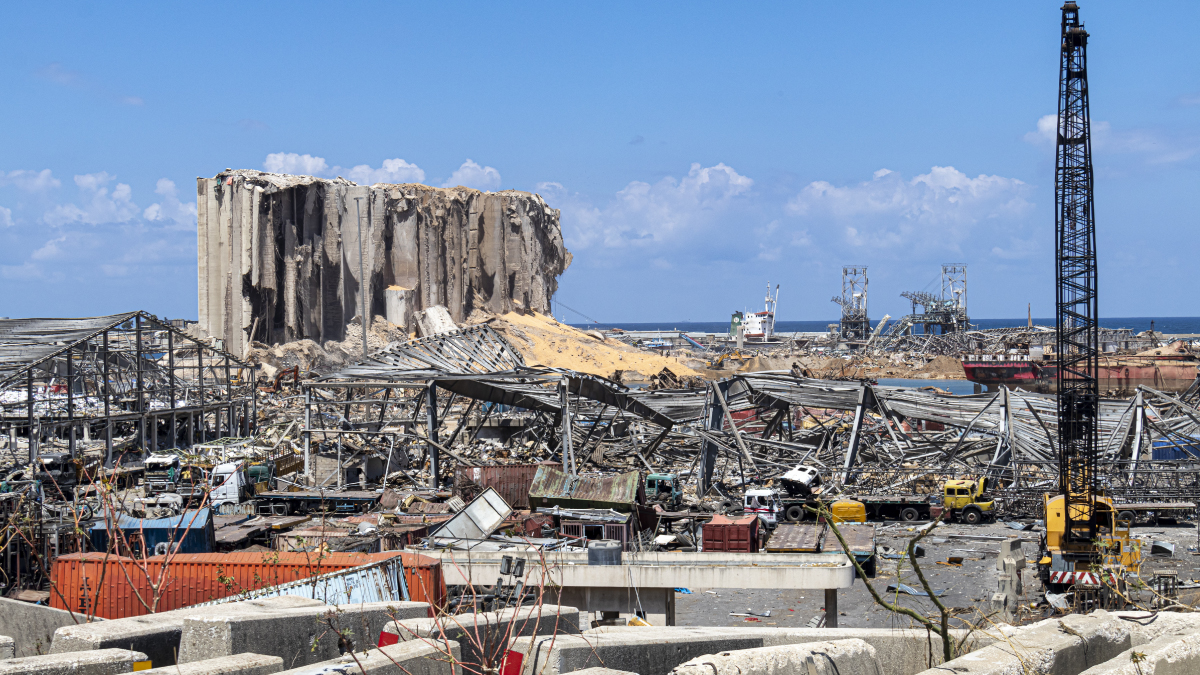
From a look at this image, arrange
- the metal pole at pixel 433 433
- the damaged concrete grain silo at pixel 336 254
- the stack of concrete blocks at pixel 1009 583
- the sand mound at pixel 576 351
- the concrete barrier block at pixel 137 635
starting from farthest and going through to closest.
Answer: the damaged concrete grain silo at pixel 336 254 < the sand mound at pixel 576 351 < the metal pole at pixel 433 433 < the stack of concrete blocks at pixel 1009 583 < the concrete barrier block at pixel 137 635

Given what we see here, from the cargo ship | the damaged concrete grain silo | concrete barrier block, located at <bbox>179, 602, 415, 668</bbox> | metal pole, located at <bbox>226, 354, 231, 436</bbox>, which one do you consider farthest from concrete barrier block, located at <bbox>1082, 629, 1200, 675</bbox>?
the damaged concrete grain silo

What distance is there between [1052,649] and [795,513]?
20.6 metres

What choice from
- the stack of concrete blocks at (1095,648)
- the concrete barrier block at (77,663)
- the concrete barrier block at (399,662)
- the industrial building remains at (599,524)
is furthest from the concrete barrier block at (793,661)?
the concrete barrier block at (77,663)

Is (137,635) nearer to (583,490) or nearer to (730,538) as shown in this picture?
(730,538)

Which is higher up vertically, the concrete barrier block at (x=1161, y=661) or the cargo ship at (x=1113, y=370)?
the concrete barrier block at (x=1161, y=661)

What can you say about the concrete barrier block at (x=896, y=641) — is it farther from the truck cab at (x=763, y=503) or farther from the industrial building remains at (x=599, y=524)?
the truck cab at (x=763, y=503)

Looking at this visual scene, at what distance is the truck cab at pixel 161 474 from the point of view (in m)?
28.2

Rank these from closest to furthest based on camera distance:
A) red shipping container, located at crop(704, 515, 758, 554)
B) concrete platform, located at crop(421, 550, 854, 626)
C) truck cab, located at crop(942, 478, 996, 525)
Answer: concrete platform, located at crop(421, 550, 854, 626)
red shipping container, located at crop(704, 515, 758, 554)
truck cab, located at crop(942, 478, 996, 525)

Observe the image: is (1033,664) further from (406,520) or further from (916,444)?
(916,444)

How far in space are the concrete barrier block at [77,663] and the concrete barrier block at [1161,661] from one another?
577 cm

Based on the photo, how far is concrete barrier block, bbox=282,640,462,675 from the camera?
5965 mm

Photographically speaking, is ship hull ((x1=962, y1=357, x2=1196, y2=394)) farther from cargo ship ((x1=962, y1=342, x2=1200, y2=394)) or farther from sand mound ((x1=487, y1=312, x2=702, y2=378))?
sand mound ((x1=487, y1=312, x2=702, y2=378))

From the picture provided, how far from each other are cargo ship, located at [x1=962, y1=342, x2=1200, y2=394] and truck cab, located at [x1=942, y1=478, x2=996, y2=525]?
1829 inches

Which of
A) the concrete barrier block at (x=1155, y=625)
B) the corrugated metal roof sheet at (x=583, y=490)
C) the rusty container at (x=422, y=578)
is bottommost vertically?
the corrugated metal roof sheet at (x=583, y=490)
